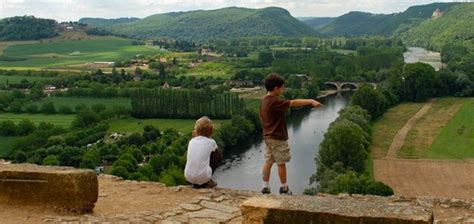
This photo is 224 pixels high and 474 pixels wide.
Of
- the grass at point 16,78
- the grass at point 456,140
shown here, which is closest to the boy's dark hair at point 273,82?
the grass at point 456,140

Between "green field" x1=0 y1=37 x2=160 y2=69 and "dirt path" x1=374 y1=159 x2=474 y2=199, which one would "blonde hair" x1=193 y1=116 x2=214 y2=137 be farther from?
"green field" x1=0 y1=37 x2=160 y2=69

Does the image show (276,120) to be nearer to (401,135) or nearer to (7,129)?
(401,135)

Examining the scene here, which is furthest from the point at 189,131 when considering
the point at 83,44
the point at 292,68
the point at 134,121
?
the point at 83,44

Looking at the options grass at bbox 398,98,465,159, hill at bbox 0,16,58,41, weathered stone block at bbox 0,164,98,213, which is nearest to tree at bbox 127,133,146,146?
grass at bbox 398,98,465,159

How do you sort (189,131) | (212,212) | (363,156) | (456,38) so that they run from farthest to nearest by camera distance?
(456,38)
(189,131)
(363,156)
(212,212)

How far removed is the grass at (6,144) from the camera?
6197 cm

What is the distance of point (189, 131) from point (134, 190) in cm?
5682

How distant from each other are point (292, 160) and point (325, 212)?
145 feet

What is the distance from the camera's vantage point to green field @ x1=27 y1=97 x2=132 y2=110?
302 feet

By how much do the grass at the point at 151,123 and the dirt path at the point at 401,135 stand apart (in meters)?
21.8

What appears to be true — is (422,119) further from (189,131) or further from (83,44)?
(83,44)

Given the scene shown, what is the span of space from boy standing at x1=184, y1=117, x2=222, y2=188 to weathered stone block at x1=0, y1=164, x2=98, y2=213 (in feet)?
6.67

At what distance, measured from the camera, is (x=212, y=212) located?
10.8 meters

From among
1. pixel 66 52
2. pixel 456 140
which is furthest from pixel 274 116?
pixel 66 52
